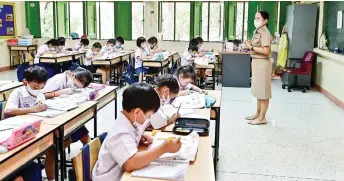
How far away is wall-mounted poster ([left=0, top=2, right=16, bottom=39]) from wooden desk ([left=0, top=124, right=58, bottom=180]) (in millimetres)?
9005

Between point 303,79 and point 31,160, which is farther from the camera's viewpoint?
point 303,79

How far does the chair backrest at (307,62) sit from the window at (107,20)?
5.80m

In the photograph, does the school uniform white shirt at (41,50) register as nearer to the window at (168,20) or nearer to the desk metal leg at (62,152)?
the window at (168,20)

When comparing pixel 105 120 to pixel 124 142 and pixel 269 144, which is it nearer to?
pixel 269 144

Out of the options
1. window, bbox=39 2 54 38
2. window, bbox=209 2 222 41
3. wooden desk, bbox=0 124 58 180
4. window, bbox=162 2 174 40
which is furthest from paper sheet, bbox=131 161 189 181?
window, bbox=39 2 54 38

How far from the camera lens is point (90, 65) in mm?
8102

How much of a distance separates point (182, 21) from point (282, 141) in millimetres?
6900

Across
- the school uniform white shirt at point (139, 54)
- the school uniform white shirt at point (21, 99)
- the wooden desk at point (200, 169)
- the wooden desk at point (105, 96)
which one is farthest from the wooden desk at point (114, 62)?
the wooden desk at point (200, 169)

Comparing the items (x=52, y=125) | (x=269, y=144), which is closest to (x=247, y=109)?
(x=269, y=144)

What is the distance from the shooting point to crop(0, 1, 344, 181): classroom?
1909 millimetres

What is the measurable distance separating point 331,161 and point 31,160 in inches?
122

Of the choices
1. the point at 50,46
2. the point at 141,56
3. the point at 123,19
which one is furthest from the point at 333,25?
the point at 50,46

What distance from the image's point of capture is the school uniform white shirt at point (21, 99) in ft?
9.81

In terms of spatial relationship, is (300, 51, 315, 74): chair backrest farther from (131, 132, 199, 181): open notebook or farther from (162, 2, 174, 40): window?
(131, 132, 199, 181): open notebook
